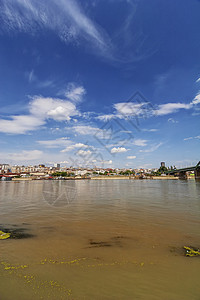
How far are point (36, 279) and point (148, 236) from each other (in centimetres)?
555

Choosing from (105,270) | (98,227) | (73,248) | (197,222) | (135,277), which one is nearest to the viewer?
(135,277)

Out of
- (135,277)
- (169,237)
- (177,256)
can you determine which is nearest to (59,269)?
(135,277)

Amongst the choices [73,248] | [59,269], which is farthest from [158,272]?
[73,248]

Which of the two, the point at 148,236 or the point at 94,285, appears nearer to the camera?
the point at 94,285

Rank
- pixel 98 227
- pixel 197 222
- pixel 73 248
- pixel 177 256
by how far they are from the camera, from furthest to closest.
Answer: pixel 197 222
pixel 98 227
pixel 73 248
pixel 177 256

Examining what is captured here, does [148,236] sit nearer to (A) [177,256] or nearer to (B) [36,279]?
(A) [177,256]

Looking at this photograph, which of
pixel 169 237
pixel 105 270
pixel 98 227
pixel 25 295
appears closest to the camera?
pixel 25 295

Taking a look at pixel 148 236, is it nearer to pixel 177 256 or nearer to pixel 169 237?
pixel 169 237

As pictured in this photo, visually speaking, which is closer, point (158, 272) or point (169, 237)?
point (158, 272)

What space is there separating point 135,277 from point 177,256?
2240 mm

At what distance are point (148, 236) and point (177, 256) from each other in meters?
2.23

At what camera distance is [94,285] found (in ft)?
13.3

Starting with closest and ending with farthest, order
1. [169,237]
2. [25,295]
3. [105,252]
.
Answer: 1. [25,295]
2. [105,252]
3. [169,237]

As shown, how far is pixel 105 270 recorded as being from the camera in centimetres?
474
